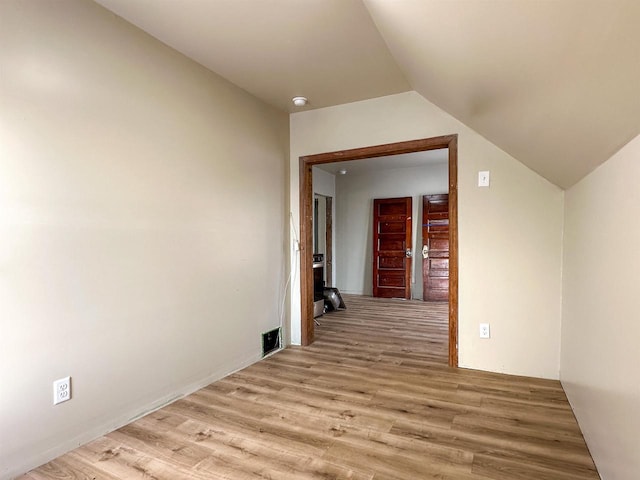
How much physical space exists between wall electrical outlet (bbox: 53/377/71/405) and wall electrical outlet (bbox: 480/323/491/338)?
279 centimetres

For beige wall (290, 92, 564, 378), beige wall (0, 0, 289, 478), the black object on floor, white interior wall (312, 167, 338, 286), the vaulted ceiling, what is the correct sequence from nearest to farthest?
the vaulted ceiling, beige wall (0, 0, 289, 478), beige wall (290, 92, 564, 378), the black object on floor, white interior wall (312, 167, 338, 286)

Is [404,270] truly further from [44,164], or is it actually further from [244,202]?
[44,164]

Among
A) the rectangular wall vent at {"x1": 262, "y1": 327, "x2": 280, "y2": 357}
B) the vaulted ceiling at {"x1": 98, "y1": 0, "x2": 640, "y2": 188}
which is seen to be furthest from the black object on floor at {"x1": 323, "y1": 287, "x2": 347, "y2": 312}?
the vaulted ceiling at {"x1": 98, "y1": 0, "x2": 640, "y2": 188}

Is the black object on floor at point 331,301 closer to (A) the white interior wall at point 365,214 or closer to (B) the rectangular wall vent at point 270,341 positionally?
(A) the white interior wall at point 365,214

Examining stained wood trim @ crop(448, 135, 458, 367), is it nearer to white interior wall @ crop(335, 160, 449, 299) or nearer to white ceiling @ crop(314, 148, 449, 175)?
white ceiling @ crop(314, 148, 449, 175)

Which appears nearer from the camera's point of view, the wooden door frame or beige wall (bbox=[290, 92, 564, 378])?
beige wall (bbox=[290, 92, 564, 378])

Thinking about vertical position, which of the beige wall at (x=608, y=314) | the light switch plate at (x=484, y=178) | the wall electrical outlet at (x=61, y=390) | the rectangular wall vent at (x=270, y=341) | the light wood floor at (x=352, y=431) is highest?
the light switch plate at (x=484, y=178)

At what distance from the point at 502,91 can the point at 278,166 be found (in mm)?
2250

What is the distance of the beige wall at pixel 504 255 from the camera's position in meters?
2.65

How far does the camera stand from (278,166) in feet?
11.5

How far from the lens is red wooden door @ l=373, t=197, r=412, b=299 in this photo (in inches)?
255

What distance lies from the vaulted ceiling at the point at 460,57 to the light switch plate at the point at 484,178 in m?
0.26

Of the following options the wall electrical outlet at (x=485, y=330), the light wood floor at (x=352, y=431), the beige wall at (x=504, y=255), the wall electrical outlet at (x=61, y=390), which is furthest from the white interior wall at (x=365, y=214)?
the wall electrical outlet at (x=61, y=390)

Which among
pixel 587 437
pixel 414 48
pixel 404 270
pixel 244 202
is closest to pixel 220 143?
pixel 244 202
